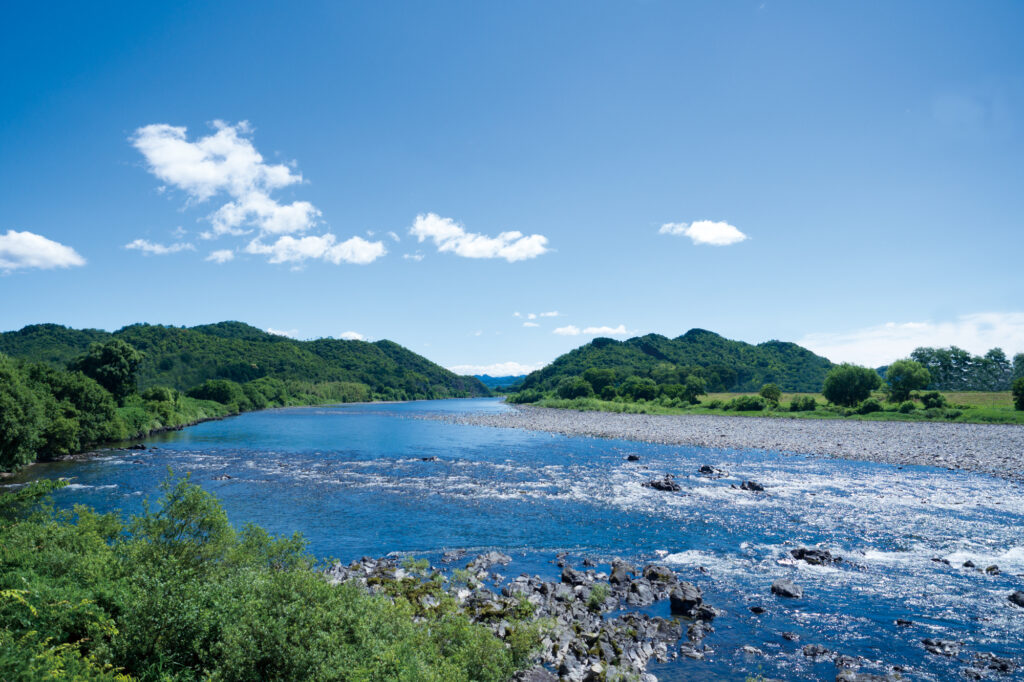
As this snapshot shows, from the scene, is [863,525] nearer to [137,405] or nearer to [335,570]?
[335,570]

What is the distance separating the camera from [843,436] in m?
67.8

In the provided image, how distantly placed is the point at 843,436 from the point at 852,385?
143ft

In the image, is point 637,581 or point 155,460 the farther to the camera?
point 155,460

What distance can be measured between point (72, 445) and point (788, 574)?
206 feet

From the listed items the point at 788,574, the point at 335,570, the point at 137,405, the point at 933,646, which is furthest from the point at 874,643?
the point at 137,405

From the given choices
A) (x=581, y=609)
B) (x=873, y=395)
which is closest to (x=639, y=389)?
(x=873, y=395)

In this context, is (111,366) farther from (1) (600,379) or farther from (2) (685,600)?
(1) (600,379)

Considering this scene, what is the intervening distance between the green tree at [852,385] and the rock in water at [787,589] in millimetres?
99823

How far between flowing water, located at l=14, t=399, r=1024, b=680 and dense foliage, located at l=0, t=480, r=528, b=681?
791 centimetres

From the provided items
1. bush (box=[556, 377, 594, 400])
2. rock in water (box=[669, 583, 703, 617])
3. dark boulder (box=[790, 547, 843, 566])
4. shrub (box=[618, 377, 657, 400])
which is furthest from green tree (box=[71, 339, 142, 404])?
shrub (box=[618, 377, 657, 400])

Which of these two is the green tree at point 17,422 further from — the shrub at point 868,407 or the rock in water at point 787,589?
the shrub at point 868,407

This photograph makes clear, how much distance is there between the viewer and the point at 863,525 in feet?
92.7

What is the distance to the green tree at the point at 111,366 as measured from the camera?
7812 centimetres

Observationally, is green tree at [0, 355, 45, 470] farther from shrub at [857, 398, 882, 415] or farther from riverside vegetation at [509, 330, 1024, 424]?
shrub at [857, 398, 882, 415]
